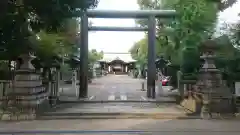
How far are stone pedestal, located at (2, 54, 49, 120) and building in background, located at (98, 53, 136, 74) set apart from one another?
183 ft

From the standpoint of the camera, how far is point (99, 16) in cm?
1681

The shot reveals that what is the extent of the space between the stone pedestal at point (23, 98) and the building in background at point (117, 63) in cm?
5575

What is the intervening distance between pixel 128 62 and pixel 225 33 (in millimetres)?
54987

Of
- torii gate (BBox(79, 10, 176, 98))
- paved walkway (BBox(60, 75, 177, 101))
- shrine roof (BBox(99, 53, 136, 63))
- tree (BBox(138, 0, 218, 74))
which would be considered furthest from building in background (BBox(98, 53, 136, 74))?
tree (BBox(138, 0, 218, 74))

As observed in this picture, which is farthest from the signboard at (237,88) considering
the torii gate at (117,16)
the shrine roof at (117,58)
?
the shrine roof at (117,58)

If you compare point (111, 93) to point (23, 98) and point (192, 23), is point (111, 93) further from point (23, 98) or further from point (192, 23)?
point (23, 98)

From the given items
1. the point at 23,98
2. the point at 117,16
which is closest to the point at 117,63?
the point at 117,16

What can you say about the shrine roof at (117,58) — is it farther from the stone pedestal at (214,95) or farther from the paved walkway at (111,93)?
the stone pedestal at (214,95)

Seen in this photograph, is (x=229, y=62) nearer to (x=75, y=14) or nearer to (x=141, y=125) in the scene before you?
(x=141, y=125)

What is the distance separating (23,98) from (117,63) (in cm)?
5935

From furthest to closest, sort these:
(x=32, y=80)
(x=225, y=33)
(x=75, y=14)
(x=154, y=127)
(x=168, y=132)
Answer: (x=225, y=33) < (x=75, y=14) < (x=32, y=80) < (x=154, y=127) < (x=168, y=132)

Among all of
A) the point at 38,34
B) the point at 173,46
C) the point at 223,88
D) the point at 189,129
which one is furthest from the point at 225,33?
the point at 38,34

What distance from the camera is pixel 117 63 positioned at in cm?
6988

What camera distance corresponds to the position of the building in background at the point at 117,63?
2680 inches
